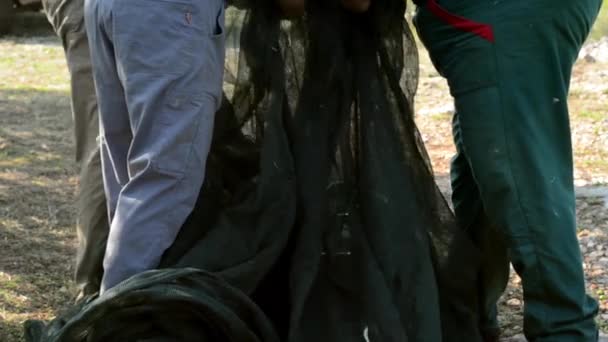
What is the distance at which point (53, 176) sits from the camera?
254 inches

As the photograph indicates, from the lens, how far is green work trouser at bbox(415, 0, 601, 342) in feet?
9.90

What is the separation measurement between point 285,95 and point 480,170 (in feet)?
2.00

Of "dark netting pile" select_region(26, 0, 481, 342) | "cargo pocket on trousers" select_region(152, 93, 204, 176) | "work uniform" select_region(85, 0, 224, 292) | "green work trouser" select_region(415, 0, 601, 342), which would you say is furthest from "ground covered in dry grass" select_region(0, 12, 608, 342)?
"cargo pocket on trousers" select_region(152, 93, 204, 176)

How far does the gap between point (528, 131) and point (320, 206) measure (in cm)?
62

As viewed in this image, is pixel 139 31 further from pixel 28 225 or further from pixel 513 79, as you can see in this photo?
pixel 28 225

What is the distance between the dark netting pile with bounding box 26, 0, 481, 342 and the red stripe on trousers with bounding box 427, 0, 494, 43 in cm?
11

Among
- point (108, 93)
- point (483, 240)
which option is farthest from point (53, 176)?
point (483, 240)

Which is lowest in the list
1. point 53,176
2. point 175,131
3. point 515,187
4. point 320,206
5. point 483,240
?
point 53,176

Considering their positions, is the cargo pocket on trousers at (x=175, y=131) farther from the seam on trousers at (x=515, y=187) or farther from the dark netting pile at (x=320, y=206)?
the seam on trousers at (x=515, y=187)

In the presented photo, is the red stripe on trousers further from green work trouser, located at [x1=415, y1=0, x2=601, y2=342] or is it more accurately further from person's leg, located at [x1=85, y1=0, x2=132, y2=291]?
person's leg, located at [x1=85, y1=0, x2=132, y2=291]

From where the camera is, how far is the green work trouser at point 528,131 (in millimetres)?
3018

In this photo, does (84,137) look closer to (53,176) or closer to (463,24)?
(463,24)

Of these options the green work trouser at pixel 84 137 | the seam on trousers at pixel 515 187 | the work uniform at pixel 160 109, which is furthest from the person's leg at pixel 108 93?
the seam on trousers at pixel 515 187

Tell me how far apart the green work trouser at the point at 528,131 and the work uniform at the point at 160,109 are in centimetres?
74
